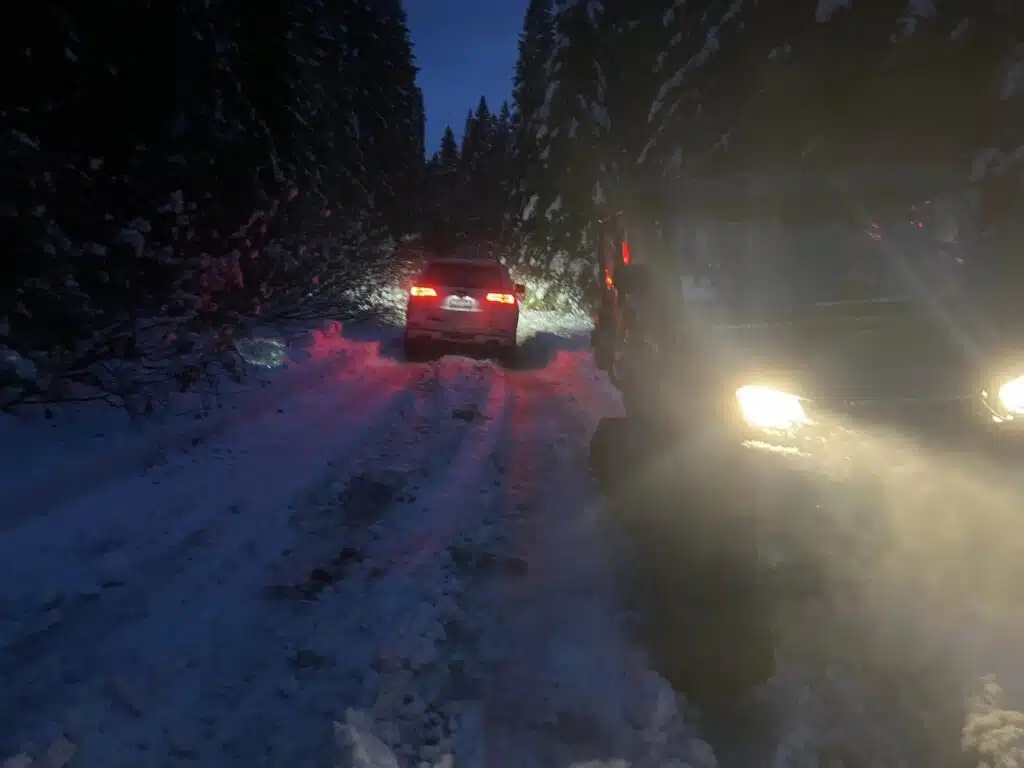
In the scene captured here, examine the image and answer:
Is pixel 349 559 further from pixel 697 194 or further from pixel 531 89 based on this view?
pixel 531 89

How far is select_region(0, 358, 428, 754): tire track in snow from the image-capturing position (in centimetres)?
342

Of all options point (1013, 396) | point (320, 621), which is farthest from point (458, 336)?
point (320, 621)

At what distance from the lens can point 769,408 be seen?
6.20 m

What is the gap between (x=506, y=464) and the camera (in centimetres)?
763

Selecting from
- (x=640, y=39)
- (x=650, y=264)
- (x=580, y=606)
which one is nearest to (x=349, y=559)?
(x=580, y=606)

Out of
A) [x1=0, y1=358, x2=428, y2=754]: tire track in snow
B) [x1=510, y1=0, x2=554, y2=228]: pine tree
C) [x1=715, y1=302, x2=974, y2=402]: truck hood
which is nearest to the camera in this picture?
[x1=0, y1=358, x2=428, y2=754]: tire track in snow

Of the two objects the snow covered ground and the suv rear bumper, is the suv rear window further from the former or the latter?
the snow covered ground

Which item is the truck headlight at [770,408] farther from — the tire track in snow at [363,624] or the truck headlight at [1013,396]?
the tire track in snow at [363,624]

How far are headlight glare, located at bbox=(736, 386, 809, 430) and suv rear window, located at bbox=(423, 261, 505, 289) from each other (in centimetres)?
922

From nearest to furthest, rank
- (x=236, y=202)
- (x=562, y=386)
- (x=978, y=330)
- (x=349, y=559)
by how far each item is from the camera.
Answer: (x=349, y=559), (x=978, y=330), (x=562, y=386), (x=236, y=202)

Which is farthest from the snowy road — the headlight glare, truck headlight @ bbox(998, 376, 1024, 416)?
truck headlight @ bbox(998, 376, 1024, 416)

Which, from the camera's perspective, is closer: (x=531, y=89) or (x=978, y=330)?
(x=978, y=330)

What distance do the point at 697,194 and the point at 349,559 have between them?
5.21 metres

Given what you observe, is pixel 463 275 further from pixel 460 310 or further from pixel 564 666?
pixel 564 666
